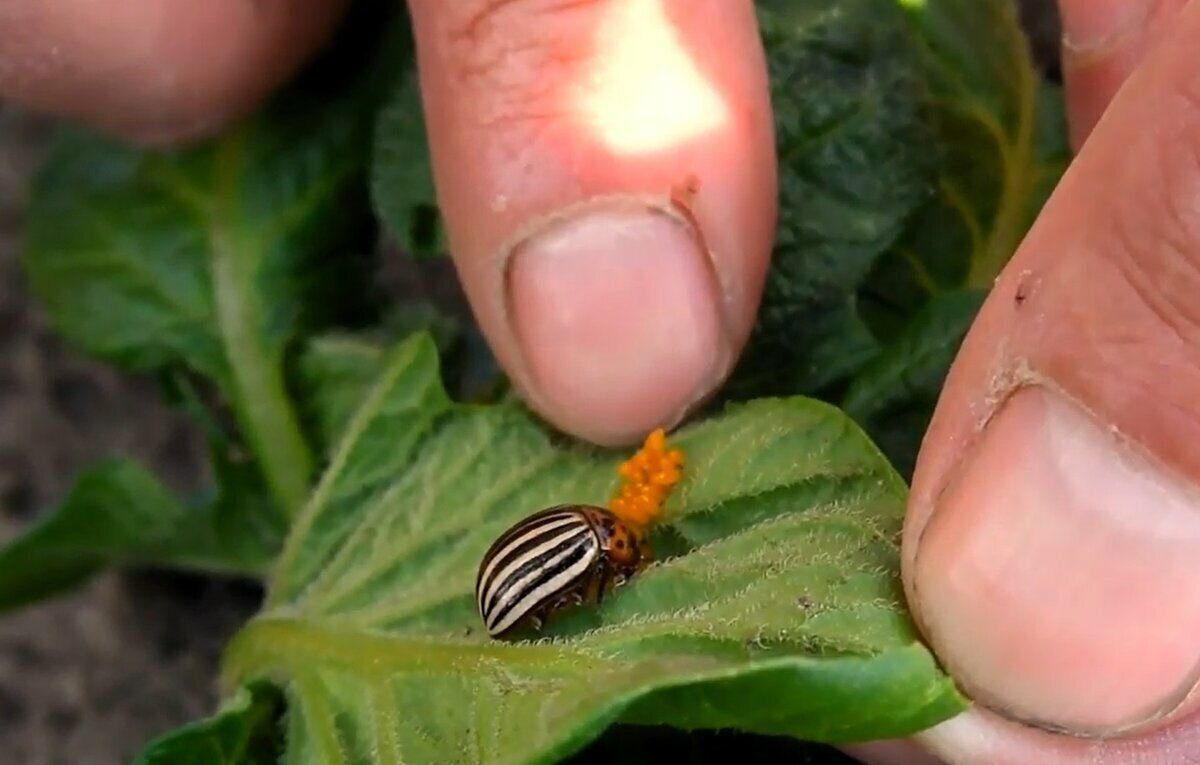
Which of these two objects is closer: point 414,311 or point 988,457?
point 988,457

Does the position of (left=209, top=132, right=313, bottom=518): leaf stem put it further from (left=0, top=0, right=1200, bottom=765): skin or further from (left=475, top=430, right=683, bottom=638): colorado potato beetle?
(left=475, top=430, right=683, bottom=638): colorado potato beetle

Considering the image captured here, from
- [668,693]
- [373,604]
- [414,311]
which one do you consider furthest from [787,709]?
[414,311]

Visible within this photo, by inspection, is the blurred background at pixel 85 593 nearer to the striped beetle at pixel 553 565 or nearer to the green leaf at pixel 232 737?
the green leaf at pixel 232 737

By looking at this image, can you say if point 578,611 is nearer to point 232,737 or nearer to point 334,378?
point 232,737

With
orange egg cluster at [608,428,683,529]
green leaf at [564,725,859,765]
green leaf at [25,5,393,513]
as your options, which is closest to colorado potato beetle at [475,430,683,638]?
orange egg cluster at [608,428,683,529]

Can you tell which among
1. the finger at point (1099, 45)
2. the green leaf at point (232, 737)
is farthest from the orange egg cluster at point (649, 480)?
the finger at point (1099, 45)

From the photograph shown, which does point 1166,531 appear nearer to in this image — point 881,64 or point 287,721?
point 881,64
